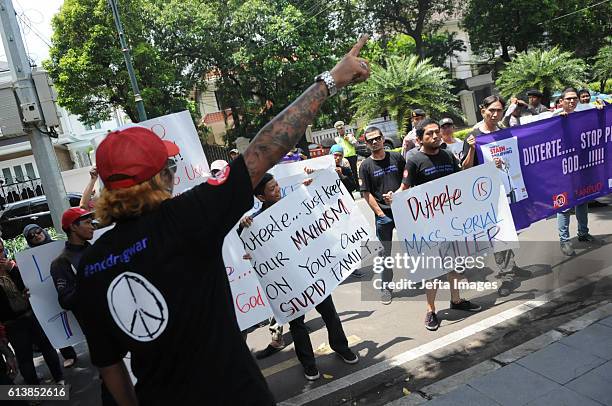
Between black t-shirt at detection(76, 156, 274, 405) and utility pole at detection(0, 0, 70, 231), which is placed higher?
utility pole at detection(0, 0, 70, 231)

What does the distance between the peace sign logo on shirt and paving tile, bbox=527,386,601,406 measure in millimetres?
2693

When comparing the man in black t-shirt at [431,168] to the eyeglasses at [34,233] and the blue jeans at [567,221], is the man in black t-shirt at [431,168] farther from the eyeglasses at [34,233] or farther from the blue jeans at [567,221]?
the eyeglasses at [34,233]

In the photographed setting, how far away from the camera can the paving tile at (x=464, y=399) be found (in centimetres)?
330

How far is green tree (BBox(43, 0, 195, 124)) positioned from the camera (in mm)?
21047

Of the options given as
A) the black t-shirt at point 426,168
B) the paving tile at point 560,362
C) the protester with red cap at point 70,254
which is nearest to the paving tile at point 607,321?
the paving tile at point 560,362

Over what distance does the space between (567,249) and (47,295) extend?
5687mm

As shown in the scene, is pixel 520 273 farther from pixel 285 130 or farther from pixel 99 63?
pixel 99 63

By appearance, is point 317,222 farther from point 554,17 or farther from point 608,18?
point 608,18

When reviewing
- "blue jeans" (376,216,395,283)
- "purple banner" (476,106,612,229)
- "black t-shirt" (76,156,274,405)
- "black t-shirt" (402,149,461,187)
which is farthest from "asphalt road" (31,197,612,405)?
"black t-shirt" (76,156,274,405)

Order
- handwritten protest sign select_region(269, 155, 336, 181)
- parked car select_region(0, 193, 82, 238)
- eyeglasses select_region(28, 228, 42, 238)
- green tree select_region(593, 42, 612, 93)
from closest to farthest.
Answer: eyeglasses select_region(28, 228, 42, 238), handwritten protest sign select_region(269, 155, 336, 181), parked car select_region(0, 193, 82, 238), green tree select_region(593, 42, 612, 93)

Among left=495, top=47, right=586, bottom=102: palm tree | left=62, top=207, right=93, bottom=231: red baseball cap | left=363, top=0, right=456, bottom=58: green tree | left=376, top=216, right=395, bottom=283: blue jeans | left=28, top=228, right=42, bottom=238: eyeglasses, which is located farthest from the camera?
left=363, top=0, right=456, bottom=58: green tree

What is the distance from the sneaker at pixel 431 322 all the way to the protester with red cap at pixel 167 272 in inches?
134

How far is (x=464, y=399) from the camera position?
3365 mm

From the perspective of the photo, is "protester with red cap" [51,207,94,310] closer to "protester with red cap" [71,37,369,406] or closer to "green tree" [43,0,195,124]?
"protester with red cap" [71,37,369,406]
